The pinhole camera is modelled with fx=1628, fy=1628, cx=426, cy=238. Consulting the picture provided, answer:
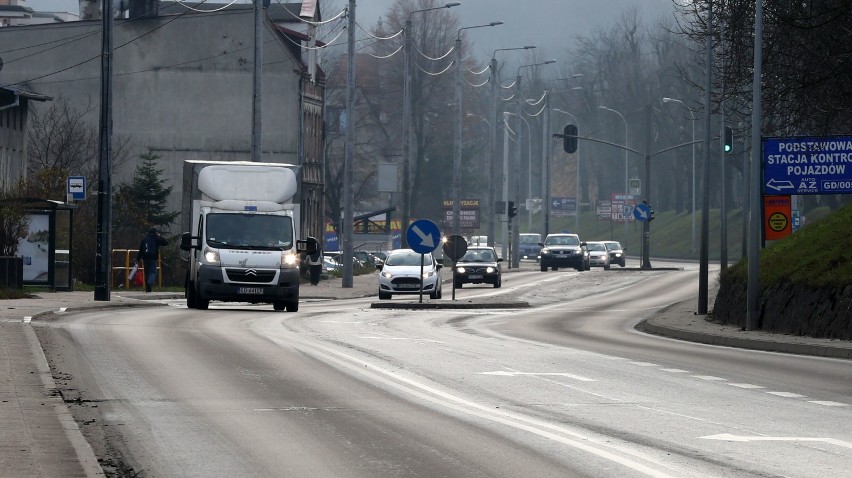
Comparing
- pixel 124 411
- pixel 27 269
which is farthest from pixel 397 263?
pixel 124 411

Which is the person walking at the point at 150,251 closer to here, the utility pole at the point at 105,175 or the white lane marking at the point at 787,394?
the utility pole at the point at 105,175

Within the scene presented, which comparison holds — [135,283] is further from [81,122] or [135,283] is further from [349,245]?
[81,122]

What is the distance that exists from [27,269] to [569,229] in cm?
10422

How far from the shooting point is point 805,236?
3250cm

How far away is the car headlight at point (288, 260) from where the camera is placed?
3419 cm

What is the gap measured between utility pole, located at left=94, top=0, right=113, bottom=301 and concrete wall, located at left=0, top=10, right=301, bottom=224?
34.6m

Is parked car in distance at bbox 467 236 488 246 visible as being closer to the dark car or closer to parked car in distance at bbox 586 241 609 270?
parked car in distance at bbox 586 241 609 270

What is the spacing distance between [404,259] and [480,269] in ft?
34.8

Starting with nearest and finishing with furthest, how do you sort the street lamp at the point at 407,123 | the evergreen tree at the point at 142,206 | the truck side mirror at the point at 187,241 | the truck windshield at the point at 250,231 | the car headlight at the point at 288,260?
the truck side mirror at the point at 187,241, the truck windshield at the point at 250,231, the car headlight at the point at 288,260, the evergreen tree at the point at 142,206, the street lamp at the point at 407,123

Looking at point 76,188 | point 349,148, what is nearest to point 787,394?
point 76,188

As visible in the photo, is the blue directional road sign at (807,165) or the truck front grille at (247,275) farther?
the truck front grille at (247,275)

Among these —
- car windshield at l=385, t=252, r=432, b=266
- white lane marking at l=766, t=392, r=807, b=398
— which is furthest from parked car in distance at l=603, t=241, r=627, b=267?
white lane marking at l=766, t=392, r=807, b=398

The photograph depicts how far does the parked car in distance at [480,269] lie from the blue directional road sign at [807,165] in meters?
27.1

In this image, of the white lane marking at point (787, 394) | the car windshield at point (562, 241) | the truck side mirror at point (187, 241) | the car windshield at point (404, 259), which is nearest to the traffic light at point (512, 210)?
the car windshield at point (562, 241)
